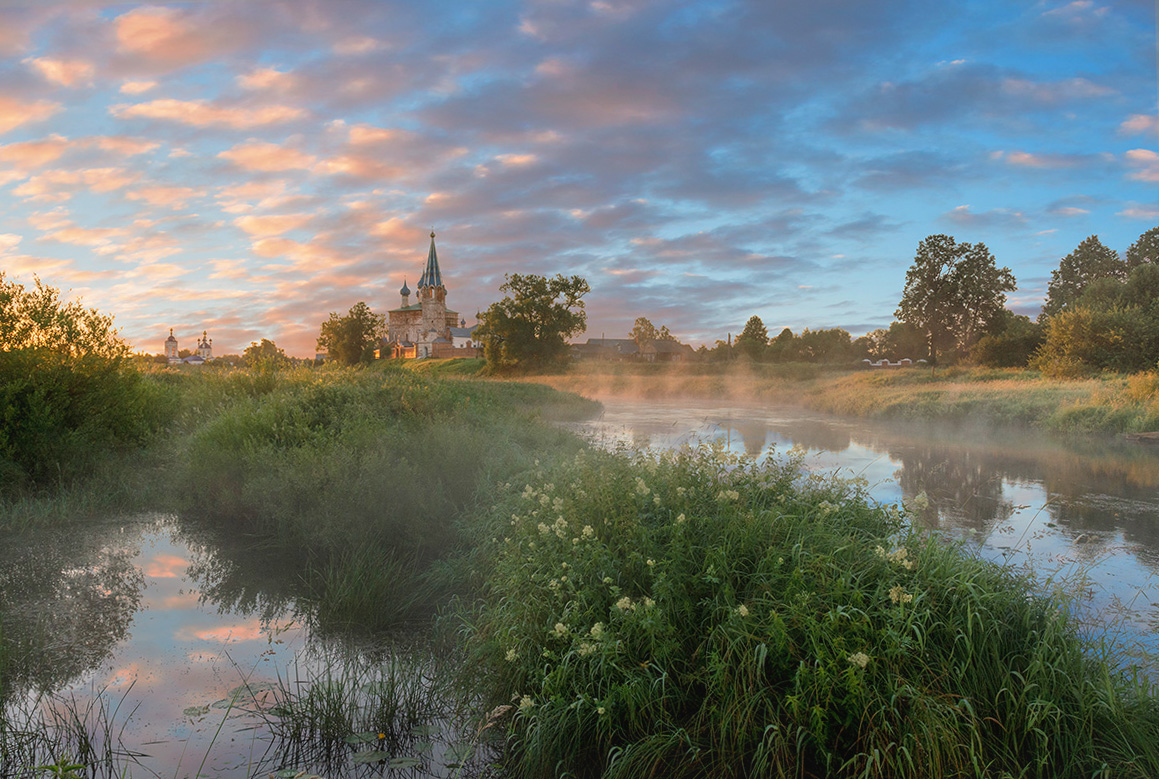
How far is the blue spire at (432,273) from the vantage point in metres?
121

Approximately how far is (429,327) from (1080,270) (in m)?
95.2

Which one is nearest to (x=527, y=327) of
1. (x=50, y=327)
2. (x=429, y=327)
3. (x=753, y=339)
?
(x=753, y=339)

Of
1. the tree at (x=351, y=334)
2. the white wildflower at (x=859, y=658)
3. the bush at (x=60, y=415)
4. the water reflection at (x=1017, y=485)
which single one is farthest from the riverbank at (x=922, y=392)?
the tree at (x=351, y=334)

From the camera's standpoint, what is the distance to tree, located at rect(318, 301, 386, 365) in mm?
75250

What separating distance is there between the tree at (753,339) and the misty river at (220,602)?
53.7 metres

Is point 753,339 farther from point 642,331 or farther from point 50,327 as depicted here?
point 50,327

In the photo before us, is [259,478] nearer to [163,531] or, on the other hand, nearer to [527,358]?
[163,531]

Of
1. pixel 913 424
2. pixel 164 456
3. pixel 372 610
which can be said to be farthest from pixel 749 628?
pixel 913 424

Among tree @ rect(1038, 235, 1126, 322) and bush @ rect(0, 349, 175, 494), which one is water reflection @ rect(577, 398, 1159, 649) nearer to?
bush @ rect(0, 349, 175, 494)

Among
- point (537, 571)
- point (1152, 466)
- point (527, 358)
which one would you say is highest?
point (527, 358)

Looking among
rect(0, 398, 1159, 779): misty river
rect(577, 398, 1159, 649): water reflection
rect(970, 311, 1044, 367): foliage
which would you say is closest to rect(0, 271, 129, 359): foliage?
rect(0, 398, 1159, 779): misty river

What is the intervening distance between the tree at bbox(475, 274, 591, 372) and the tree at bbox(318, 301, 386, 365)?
2645 cm

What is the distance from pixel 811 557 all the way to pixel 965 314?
178 ft

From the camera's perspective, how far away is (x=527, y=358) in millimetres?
53406
